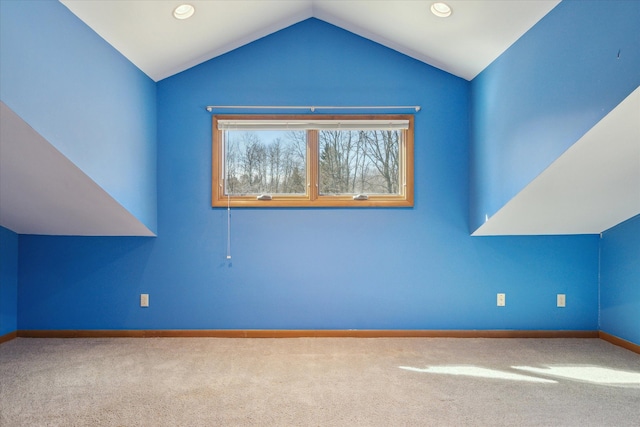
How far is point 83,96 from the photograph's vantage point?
2322 millimetres

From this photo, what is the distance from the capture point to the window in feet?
10.8

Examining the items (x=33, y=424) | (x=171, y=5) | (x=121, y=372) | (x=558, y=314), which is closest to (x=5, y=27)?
(x=171, y=5)

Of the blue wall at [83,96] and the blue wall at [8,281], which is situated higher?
the blue wall at [83,96]

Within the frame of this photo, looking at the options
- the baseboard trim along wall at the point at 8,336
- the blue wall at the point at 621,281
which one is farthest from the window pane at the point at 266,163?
the blue wall at the point at 621,281

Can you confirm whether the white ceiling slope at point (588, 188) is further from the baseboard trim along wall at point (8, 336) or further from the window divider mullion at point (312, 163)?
the baseboard trim along wall at point (8, 336)

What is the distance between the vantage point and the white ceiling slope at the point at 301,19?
7.69ft

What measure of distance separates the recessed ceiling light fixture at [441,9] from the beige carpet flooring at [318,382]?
2223mm

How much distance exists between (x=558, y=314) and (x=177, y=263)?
3077 mm

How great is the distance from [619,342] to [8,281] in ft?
15.3

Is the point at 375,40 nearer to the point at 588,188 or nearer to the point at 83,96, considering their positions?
the point at 588,188

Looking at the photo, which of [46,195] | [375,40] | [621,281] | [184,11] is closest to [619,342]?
[621,281]

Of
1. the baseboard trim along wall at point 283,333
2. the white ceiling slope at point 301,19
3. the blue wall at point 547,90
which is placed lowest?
the baseboard trim along wall at point 283,333

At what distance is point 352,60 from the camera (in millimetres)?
3246

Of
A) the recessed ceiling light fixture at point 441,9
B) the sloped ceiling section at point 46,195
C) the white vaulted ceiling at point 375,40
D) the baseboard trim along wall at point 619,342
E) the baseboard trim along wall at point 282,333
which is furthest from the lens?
the baseboard trim along wall at point 282,333
